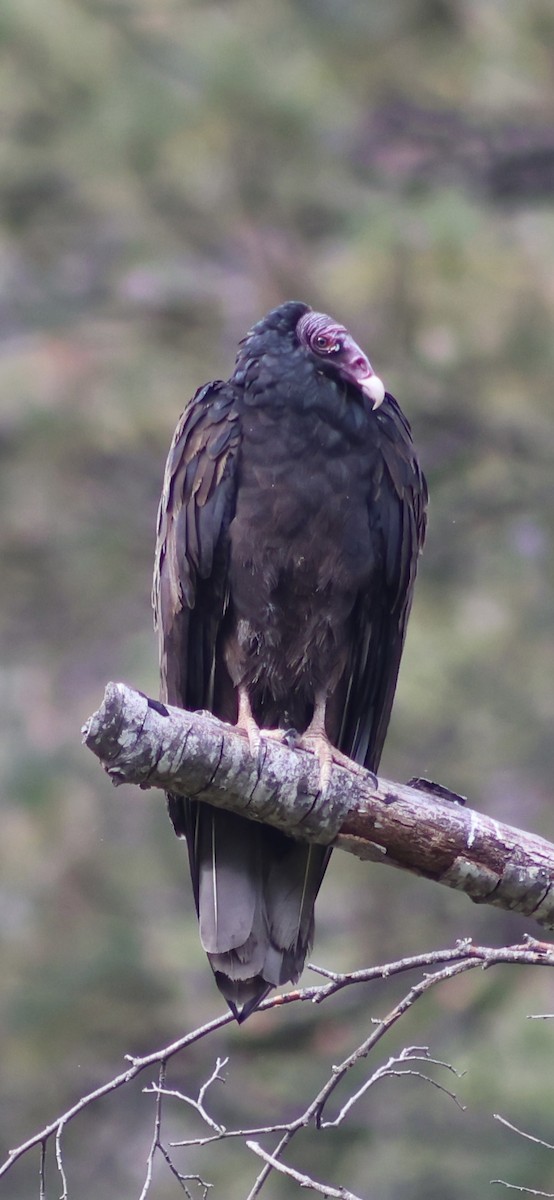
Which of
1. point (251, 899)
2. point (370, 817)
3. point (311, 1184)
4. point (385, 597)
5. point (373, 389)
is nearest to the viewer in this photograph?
point (311, 1184)

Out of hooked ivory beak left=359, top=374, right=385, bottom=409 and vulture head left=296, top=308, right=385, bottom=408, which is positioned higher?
vulture head left=296, top=308, right=385, bottom=408

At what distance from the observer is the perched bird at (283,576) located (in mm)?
3518

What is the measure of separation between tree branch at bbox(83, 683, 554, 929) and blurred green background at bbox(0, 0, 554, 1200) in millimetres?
2361

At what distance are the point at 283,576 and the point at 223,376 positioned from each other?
130 inches

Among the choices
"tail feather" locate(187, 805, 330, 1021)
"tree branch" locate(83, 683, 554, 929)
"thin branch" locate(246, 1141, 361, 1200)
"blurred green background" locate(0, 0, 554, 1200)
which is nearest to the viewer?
"thin branch" locate(246, 1141, 361, 1200)

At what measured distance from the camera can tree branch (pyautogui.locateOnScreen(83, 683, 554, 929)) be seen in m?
2.91

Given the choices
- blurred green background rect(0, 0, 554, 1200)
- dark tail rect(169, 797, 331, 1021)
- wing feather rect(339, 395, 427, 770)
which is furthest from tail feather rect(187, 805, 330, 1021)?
blurred green background rect(0, 0, 554, 1200)

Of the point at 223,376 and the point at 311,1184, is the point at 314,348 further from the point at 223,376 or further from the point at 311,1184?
the point at 223,376

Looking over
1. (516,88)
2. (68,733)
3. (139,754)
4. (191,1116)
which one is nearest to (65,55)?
(516,88)

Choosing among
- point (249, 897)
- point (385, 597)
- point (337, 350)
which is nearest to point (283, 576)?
point (385, 597)

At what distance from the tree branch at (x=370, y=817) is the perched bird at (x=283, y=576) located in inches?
13.6

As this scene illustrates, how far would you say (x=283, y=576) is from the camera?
3549 mm

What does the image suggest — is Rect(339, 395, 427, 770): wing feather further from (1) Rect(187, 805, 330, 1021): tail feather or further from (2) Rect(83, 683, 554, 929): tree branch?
(2) Rect(83, 683, 554, 929): tree branch

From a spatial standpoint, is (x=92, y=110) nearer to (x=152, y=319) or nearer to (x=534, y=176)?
(x=152, y=319)
